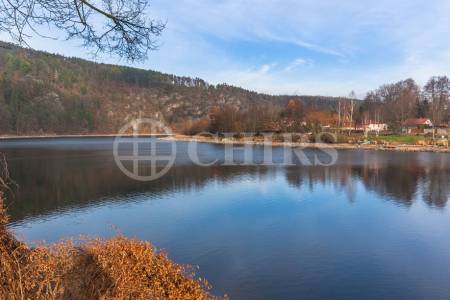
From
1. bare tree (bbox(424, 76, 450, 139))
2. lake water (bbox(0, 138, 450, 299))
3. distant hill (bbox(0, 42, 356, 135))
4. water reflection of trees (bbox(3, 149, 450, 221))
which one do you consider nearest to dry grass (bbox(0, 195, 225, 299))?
lake water (bbox(0, 138, 450, 299))

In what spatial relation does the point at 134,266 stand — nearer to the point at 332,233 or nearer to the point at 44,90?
the point at 332,233

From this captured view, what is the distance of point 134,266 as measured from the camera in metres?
7.22

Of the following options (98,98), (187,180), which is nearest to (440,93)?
(187,180)

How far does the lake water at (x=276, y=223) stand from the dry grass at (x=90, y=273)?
2.52 m

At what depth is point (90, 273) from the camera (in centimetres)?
644

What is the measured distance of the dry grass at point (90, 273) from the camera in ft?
15.5

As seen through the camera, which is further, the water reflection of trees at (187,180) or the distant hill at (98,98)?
the distant hill at (98,98)

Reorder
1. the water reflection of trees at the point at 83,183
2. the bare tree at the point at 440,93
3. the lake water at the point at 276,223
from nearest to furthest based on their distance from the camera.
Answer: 1. the lake water at the point at 276,223
2. the water reflection of trees at the point at 83,183
3. the bare tree at the point at 440,93

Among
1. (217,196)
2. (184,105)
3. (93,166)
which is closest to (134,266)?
(217,196)

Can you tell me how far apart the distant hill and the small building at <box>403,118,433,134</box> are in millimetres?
29816

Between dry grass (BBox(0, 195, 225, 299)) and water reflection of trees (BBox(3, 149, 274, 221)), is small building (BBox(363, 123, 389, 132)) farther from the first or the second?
dry grass (BBox(0, 195, 225, 299))

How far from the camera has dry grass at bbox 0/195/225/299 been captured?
4721 millimetres

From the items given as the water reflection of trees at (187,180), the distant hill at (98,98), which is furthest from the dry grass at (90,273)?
the distant hill at (98,98)

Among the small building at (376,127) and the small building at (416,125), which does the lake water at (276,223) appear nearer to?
the small building at (416,125)
